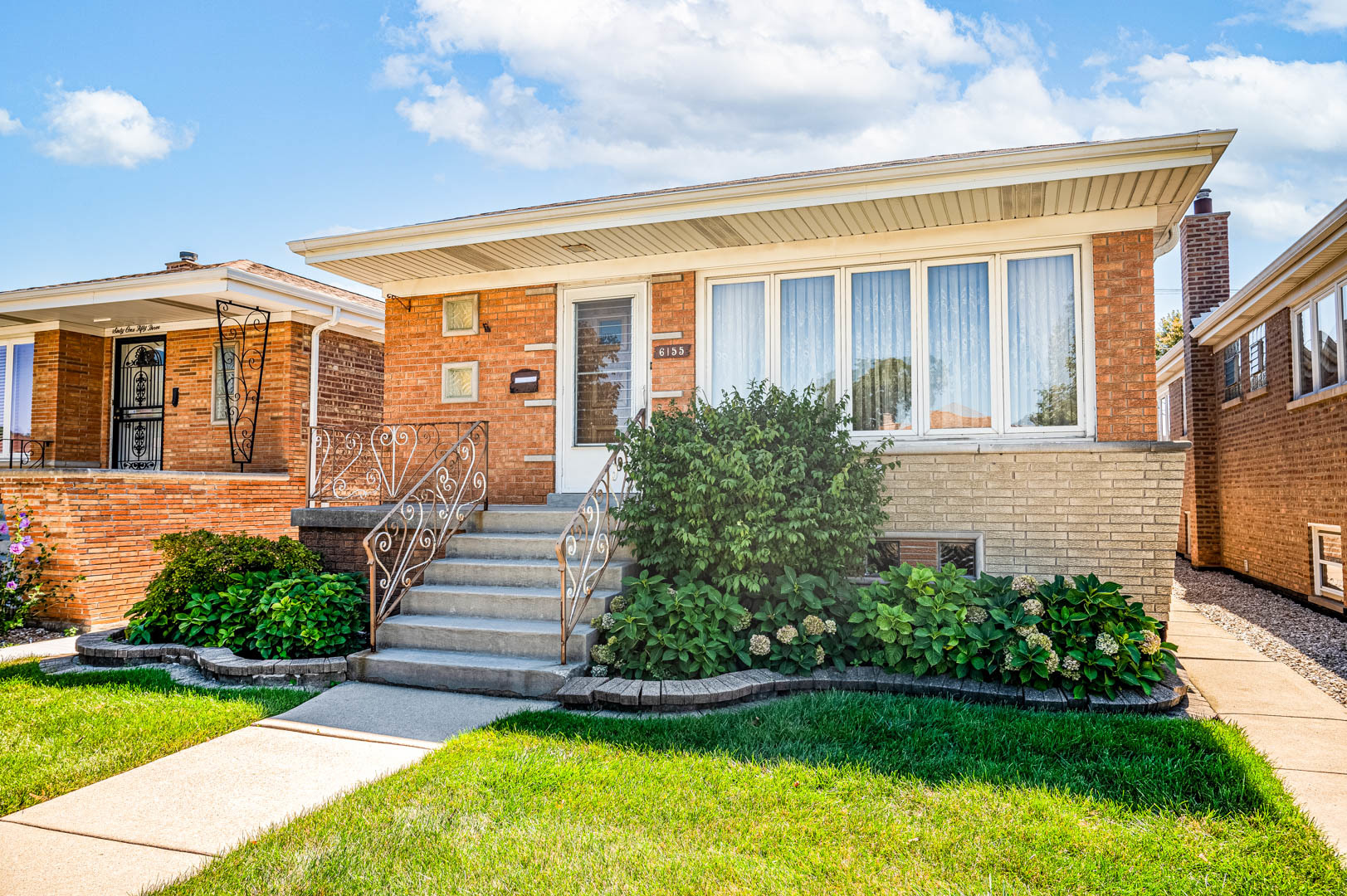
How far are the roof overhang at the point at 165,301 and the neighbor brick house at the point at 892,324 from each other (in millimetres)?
2244

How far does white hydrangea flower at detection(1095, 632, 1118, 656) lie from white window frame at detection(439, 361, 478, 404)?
226 inches

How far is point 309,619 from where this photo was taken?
541 cm

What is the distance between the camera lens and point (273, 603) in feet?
18.0

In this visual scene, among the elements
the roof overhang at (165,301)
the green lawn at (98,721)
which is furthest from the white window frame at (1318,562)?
the roof overhang at (165,301)

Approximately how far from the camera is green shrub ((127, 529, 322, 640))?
600cm

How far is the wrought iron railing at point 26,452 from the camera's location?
35.8 ft

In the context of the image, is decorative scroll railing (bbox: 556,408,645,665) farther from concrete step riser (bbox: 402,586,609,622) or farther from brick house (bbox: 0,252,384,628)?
brick house (bbox: 0,252,384,628)

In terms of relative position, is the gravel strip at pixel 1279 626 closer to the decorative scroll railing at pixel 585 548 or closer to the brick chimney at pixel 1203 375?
the brick chimney at pixel 1203 375

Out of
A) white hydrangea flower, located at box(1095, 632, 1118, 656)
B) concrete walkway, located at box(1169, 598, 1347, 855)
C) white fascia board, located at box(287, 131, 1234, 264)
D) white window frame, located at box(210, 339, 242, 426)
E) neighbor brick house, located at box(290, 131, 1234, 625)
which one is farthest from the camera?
white window frame, located at box(210, 339, 242, 426)

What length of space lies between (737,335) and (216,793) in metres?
5.19

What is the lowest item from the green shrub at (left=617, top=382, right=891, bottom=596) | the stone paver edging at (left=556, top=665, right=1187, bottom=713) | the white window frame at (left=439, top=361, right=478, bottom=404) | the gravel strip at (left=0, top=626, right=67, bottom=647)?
the gravel strip at (left=0, top=626, right=67, bottom=647)

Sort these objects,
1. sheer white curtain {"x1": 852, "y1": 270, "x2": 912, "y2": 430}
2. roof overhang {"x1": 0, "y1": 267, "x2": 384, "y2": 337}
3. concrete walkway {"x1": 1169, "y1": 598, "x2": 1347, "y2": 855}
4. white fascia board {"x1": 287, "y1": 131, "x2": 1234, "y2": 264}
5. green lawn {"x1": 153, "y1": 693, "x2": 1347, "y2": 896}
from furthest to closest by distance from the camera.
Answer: roof overhang {"x1": 0, "y1": 267, "x2": 384, "y2": 337}, sheer white curtain {"x1": 852, "y1": 270, "x2": 912, "y2": 430}, white fascia board {"x1": 287, "y1": 131, "x2": 1234, "y2": 264}, concrete walkway {"x1": 1169, "y1": 598, "x2": 1347, "y2": 855}, green lawn {"x1": 153, "y1": 693, "x2": 1347, "y2": 896}

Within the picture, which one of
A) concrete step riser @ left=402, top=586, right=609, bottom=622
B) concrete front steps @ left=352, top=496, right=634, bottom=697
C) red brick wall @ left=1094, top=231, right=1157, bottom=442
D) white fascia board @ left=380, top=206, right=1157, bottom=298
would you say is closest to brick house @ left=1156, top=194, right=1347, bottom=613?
red brick wall @ left=1094, top=231, right=1157, bottom=442

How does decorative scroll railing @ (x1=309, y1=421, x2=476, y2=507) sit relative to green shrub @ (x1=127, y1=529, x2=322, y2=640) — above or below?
above
